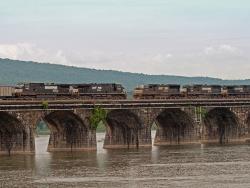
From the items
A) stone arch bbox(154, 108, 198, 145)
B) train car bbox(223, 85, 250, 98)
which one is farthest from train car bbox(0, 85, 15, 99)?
train car bbox(223, 85, 250, 98)

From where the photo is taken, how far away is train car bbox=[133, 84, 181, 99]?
146625 mm

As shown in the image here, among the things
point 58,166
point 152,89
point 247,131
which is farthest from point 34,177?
point 247,131

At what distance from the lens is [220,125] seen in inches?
6097

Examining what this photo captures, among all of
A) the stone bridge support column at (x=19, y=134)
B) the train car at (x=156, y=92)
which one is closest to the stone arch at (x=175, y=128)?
the train car at (x=156, y=92)

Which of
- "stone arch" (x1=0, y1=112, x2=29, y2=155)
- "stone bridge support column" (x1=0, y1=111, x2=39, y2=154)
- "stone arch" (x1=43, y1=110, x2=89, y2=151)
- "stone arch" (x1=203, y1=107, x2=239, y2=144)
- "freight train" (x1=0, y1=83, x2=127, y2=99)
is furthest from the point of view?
"stone arch" (x1=203, y1=107, x2=239, y2=144)

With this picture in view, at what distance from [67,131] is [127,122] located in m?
11.9

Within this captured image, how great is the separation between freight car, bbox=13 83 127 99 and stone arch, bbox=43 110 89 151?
3.73 metres

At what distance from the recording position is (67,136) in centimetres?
13138

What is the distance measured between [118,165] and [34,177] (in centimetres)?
1612

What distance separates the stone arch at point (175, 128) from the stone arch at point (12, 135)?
29162 mm

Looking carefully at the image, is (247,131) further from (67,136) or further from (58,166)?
(58,166)

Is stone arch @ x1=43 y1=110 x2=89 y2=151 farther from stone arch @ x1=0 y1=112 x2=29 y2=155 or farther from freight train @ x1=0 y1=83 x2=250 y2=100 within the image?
stone arch @ x1=0 y1=112 x2=29 y2=155

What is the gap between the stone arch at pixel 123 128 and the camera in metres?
136

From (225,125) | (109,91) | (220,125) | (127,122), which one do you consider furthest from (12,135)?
(225,125)
